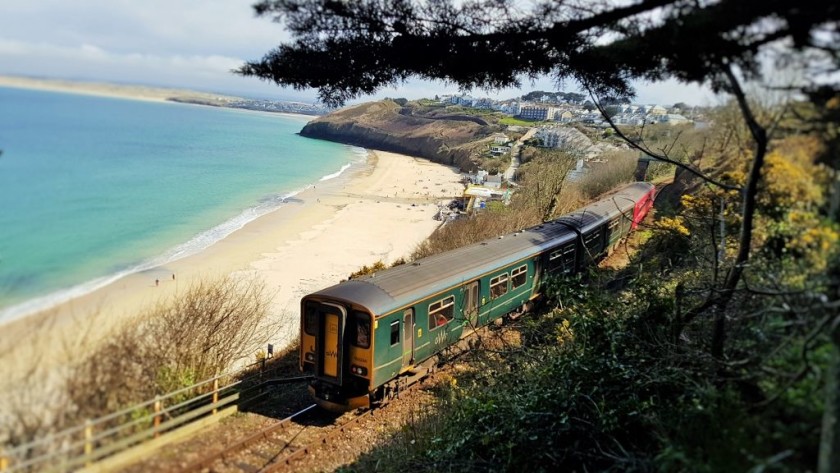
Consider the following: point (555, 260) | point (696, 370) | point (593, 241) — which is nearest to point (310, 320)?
point (696, 370)

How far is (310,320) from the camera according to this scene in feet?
32.4

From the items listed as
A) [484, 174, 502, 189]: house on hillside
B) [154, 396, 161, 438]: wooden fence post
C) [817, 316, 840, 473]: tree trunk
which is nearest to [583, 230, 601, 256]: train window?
[817, 316, 840, 473]: tree trunk

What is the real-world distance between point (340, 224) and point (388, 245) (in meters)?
5.56

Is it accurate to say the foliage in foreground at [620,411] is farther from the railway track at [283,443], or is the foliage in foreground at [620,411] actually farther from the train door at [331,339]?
the train door at [331,339]

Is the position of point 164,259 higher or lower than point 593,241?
lower

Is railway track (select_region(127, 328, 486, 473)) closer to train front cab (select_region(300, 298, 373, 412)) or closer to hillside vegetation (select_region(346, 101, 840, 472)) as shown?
train front cab (select_region(300, 298, 373, 412))

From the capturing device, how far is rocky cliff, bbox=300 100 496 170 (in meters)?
76.6

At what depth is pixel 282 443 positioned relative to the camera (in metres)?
8.62

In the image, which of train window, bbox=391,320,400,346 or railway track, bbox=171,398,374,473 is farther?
train window, bbox=391,320,400,346

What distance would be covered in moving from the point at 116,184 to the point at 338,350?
24.3 m

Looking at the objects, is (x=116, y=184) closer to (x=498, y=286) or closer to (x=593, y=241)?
(x=498, y=286)

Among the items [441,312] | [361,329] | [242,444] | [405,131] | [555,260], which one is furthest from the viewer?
[405,131]

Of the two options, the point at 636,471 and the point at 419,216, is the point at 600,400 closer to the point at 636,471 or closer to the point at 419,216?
the point at 636,471

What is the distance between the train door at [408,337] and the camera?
32.7 ft
